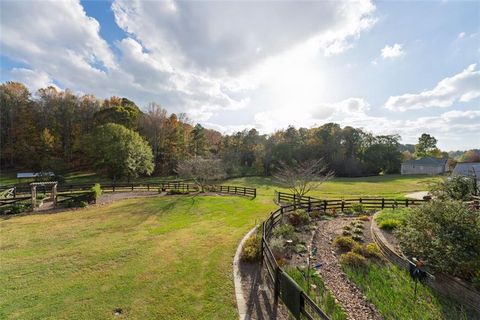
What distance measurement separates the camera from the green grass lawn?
19.6ft

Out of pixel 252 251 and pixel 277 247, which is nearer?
pixel 252 251

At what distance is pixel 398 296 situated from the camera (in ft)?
22.1

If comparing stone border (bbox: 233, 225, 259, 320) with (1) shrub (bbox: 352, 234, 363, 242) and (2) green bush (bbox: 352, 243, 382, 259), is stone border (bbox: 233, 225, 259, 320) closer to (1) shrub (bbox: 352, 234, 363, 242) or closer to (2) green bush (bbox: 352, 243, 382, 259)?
(2) green bush (bbox: 352, 243, 382, 259)

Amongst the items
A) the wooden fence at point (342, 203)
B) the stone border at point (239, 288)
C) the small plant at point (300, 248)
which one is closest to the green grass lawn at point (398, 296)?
the small plant at point (300, 248)

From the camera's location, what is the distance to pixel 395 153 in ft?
189

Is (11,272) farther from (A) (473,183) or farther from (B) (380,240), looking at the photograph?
(A) (473,183)

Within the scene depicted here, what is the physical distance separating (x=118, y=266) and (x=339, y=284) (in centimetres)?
774

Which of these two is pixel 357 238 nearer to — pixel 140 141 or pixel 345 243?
pixel 345 243

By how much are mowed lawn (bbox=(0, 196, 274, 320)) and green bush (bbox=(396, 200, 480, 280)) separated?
23.4ft

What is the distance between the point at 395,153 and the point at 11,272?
70.8 metres

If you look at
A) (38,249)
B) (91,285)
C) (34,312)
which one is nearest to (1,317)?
(34,312)

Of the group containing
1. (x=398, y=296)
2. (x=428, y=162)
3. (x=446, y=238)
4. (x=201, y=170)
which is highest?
(x=428, y=162)

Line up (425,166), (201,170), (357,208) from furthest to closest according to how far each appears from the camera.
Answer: (425,166), (201,170), (357,208)

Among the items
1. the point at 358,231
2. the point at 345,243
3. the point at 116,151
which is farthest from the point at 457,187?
the point at 116,151
